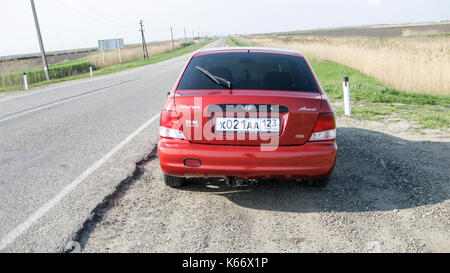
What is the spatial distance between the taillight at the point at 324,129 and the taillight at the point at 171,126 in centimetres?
124

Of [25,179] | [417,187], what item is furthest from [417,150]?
[25,179]

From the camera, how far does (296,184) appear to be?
14.0 feet

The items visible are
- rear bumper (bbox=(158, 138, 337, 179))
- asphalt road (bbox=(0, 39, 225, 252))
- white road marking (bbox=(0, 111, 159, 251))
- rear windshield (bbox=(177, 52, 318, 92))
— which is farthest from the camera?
rear windshield (bbox=(177, 52, 318, 92))

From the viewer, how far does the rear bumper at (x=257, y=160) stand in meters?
3.37

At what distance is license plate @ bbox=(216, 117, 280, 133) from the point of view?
11.1 feet

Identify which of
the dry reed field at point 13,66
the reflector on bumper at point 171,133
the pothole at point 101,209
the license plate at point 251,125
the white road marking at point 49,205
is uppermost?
the dry reed field at point 13,66

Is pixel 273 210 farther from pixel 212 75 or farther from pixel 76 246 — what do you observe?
pixel 76 246

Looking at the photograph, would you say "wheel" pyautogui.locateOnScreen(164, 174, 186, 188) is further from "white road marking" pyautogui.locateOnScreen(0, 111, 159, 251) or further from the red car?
"white road marking" pyautogui.locateOnScreen(0, 111, 159, 251)

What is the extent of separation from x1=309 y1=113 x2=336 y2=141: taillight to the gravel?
0.70 meters

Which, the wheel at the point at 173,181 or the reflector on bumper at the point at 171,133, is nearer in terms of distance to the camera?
the reflector on bumper at the point at 171,133

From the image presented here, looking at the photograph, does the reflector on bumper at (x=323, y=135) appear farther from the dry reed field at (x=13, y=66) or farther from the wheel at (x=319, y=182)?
the dry reed field at (x=13, y=66)

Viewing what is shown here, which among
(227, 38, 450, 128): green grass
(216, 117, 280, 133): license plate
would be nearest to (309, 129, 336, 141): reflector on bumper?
(216, 117, 280, 133): license plate

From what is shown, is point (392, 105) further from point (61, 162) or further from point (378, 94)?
point (61, 162)

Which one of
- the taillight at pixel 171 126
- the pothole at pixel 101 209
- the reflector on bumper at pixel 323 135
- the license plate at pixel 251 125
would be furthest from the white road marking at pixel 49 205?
the reflector on bumper at pixel 323 135
